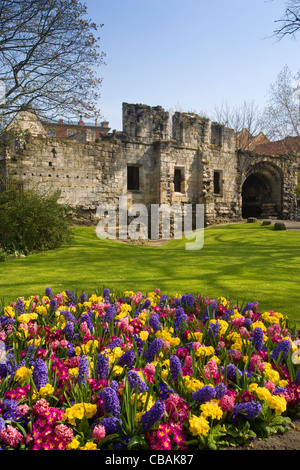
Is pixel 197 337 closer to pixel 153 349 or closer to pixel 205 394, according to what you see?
pixel 153 349

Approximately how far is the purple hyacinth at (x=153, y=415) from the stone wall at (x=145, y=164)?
594 inches

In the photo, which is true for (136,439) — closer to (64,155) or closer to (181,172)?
(64,155)

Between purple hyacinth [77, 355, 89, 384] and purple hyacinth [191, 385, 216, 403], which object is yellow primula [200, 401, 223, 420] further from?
purple hyacinth [77, 355, 89, 384]

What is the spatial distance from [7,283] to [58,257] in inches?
155

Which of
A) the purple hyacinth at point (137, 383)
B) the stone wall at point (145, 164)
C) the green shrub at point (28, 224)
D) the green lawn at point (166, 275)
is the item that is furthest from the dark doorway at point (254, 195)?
the purple hyacinth at point (137, 383)

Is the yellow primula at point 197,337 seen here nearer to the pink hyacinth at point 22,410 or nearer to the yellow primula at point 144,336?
the yellow primula at point 144,336

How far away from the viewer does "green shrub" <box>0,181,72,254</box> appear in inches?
474

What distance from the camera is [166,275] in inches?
302

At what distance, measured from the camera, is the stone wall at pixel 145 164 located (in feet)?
56.9

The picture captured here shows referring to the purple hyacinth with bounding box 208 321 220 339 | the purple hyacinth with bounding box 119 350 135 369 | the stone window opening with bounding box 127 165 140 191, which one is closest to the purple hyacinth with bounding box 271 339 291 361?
the purple hyacinth with bounding box 208 321 220 339

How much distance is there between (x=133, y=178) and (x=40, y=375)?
18977 mm

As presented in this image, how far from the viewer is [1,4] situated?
11.9 metres

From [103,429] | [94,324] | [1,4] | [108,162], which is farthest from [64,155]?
[103,429]

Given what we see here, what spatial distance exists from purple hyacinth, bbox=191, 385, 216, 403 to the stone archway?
24.0 meters
